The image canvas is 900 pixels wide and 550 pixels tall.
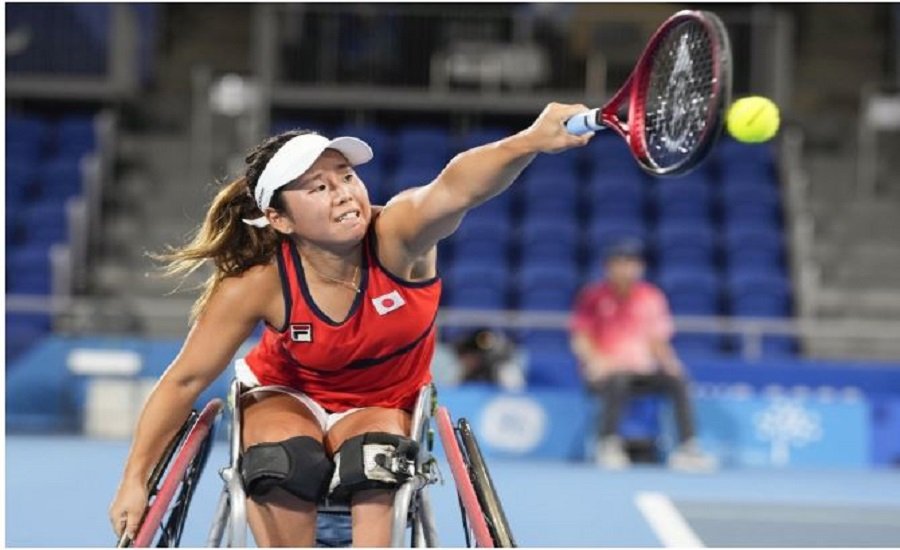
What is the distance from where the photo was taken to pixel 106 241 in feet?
46.2

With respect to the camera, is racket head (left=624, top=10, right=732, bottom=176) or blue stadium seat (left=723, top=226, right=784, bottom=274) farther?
blue stadium seat (left=723, top=226, right=784, bottom=274)

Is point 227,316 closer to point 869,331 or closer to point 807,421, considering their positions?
point 807,421

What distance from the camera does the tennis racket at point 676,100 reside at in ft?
9.72

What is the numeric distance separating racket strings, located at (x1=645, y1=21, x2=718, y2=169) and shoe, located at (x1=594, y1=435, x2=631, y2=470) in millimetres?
6226

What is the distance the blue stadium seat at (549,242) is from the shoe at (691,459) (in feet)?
12.1

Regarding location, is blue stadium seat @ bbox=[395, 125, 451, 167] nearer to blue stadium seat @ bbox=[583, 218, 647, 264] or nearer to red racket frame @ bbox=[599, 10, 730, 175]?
blue stadium seat @ bbox=[583, 218, 647, 264]

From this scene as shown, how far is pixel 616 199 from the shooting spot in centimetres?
1362

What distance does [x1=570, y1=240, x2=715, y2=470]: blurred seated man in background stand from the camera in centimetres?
957

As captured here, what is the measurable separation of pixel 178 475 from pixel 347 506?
1.41ft

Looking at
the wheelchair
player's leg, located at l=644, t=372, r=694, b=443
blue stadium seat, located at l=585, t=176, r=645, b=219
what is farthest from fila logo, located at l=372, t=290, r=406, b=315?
blue stadium seat, located at l=585, t=176, r=645, b=219

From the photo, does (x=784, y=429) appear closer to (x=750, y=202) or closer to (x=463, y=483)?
(x=750, y=202)

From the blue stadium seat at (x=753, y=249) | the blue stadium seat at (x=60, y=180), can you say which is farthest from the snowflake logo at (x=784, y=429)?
the blue stadium seat at (x=60, y=180)

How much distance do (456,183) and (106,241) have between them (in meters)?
11.3

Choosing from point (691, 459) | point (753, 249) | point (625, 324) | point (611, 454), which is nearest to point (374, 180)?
point (753, 249)
